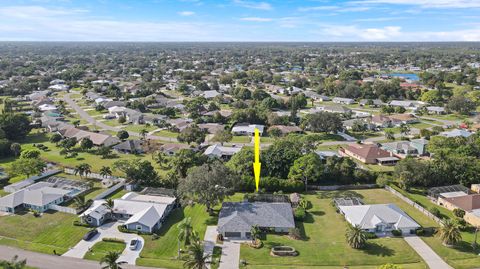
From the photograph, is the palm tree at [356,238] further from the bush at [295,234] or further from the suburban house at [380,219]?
the bush at [295,234]

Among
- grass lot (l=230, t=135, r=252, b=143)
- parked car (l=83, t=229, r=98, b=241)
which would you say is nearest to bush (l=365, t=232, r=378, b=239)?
parked car (l=83, t=229, r=98, b=241)

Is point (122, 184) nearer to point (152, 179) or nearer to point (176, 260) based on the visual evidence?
point (152, 179)

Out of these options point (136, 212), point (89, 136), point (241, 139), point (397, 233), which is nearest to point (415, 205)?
point (397, 233)

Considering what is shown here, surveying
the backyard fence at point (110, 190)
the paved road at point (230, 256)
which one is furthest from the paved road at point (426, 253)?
the backyard fence at point (110, 190)

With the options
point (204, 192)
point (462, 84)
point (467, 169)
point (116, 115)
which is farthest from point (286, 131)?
point (462, 84)

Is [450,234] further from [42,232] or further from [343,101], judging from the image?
[343,101]

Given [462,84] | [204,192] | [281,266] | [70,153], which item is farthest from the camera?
[462,84]

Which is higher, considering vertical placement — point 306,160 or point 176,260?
point 306,160
